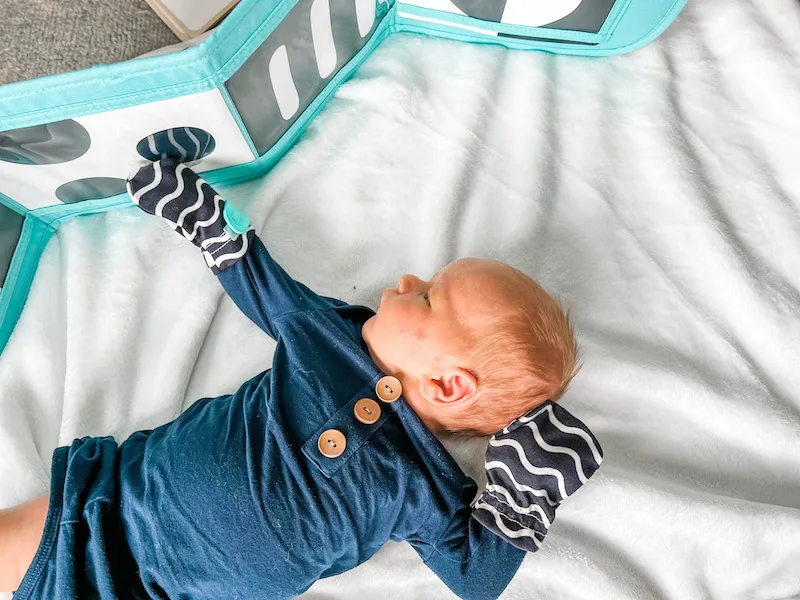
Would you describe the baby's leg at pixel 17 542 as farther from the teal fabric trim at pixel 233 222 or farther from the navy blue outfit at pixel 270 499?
the teal fabric trim at pixel 233 222

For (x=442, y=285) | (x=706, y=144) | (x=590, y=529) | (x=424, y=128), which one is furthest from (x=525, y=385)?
(x=706, y=144)

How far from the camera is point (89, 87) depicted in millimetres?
750

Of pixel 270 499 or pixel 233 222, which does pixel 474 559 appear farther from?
pixel 233 222

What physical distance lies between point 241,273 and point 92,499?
32 cm

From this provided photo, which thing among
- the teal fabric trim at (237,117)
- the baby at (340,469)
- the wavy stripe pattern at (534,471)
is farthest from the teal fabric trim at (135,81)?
the wavy stripe pattern at (534,471)

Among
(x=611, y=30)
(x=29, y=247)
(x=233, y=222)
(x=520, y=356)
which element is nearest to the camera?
(x=520, y=356)

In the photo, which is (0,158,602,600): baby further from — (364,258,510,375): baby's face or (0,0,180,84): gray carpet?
(0,0,180,84): gray carpet

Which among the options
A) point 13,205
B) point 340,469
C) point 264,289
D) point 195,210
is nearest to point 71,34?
point 13,205

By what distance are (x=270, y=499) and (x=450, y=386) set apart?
0.25 metres

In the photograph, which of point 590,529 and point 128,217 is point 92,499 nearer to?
point 128,217

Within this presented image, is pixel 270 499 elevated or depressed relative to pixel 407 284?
depressed

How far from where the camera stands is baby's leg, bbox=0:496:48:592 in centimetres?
74

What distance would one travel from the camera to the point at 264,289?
2.78 ft

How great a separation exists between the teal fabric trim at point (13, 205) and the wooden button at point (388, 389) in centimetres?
59
